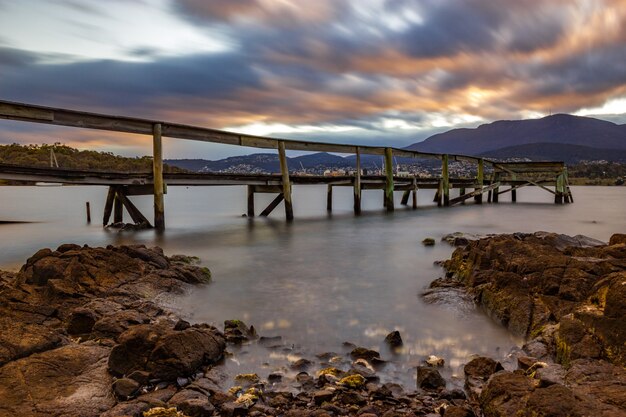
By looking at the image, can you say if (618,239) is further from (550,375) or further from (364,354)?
(364,354)

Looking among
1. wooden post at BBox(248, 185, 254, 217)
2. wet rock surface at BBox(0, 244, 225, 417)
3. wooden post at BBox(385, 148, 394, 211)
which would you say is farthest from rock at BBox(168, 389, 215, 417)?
wooden post at BBox(385, 148, 394, 211)

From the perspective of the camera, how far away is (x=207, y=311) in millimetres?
7414

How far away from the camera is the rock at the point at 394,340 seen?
581 cm

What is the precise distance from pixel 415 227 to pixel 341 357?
1622cm

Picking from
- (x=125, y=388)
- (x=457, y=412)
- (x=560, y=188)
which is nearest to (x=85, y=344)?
(x=125, y=388)

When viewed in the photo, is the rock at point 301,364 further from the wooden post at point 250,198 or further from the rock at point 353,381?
the wooden post at point 250,198

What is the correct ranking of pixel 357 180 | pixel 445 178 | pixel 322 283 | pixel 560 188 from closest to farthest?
pixel 322 283
pixel 357 180
pixel 445 178
pixel 560 188

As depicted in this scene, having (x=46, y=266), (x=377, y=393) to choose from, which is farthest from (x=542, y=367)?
(x=46, y=266)

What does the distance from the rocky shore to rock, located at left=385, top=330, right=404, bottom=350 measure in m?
0.01

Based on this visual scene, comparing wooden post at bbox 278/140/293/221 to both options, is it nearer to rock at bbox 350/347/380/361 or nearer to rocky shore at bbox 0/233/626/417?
rocky shore at bbox 0/233/626/417

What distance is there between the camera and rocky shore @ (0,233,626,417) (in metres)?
3.72

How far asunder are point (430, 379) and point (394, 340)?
133 cm

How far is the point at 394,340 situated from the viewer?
5.86 metres

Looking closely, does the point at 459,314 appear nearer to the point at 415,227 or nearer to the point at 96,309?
the point at 96,309
